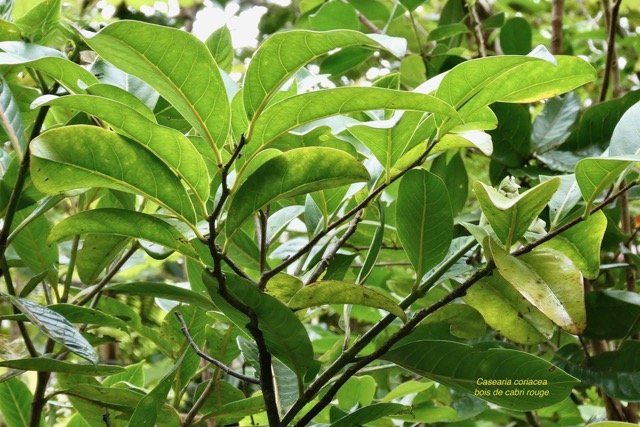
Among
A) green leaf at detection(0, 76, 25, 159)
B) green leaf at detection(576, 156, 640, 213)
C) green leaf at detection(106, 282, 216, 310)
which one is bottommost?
green leaf at detection(106, 282, 216, 310)

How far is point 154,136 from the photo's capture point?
1.68 feet

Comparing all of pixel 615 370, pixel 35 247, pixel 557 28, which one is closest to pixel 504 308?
pixel 615 370

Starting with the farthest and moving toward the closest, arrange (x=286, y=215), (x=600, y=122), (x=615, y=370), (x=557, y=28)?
(x=557, y=28) → (x=600, y=122) → (x=615, y=370) → (x=286, y=215)

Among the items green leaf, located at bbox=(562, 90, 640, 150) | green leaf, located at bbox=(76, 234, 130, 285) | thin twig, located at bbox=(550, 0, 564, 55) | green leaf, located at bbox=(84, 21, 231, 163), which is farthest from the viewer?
thin twig, located at bbox=(550, 0, 564, 55)

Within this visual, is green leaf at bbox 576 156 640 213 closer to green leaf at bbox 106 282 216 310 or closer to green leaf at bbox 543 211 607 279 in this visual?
green leaf at bbox 543 211 607 279

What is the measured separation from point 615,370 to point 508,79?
469mm

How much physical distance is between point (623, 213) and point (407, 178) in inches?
22.4

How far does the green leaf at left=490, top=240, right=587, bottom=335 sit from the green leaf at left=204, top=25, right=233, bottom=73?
414mm

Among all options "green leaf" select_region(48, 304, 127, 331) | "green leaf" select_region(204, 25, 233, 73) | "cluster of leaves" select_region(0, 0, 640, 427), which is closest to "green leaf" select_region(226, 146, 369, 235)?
"cluster of leaves" select_region(0, 0, 640, 427)

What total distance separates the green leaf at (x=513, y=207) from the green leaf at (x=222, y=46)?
40cm

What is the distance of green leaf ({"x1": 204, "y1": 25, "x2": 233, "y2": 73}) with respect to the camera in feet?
2.68

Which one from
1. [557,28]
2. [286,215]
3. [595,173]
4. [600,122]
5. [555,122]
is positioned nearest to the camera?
[595,173]

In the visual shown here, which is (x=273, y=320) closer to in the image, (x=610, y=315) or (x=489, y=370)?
(x=489, y=370)

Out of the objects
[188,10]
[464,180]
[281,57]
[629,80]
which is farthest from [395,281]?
[188,10]
